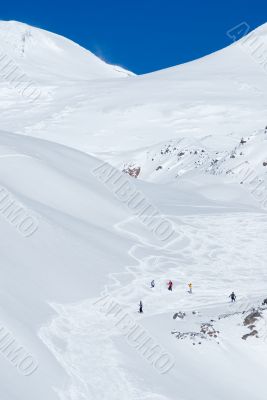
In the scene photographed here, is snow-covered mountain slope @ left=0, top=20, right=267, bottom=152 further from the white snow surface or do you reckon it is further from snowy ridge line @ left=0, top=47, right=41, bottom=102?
the white snow surface

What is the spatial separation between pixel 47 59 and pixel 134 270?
6024 inches

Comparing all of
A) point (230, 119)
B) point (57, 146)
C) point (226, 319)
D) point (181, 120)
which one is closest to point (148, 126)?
point (181, 120)

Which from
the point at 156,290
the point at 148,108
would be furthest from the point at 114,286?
the point at 148,108

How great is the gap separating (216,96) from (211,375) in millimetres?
93284

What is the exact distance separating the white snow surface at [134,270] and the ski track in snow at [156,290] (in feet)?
0.21

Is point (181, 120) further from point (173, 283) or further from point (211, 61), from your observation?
point (173, 283)

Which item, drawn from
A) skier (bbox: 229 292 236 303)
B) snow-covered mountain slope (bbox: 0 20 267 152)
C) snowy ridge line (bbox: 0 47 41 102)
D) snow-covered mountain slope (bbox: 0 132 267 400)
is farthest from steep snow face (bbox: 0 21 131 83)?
skier (bbox: 229 292 236 303)

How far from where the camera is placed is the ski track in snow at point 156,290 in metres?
20.3

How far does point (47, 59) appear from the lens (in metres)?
180

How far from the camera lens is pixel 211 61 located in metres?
144

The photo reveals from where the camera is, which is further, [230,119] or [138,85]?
[138,85]

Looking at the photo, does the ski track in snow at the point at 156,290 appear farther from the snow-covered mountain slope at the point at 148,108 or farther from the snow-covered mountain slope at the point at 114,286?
the snow-covered mountain slope at the point at 148,108

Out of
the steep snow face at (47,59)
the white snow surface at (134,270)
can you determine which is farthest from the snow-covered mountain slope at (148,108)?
the steep snow face at (47,59)

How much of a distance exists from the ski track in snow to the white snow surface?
0.21ft
